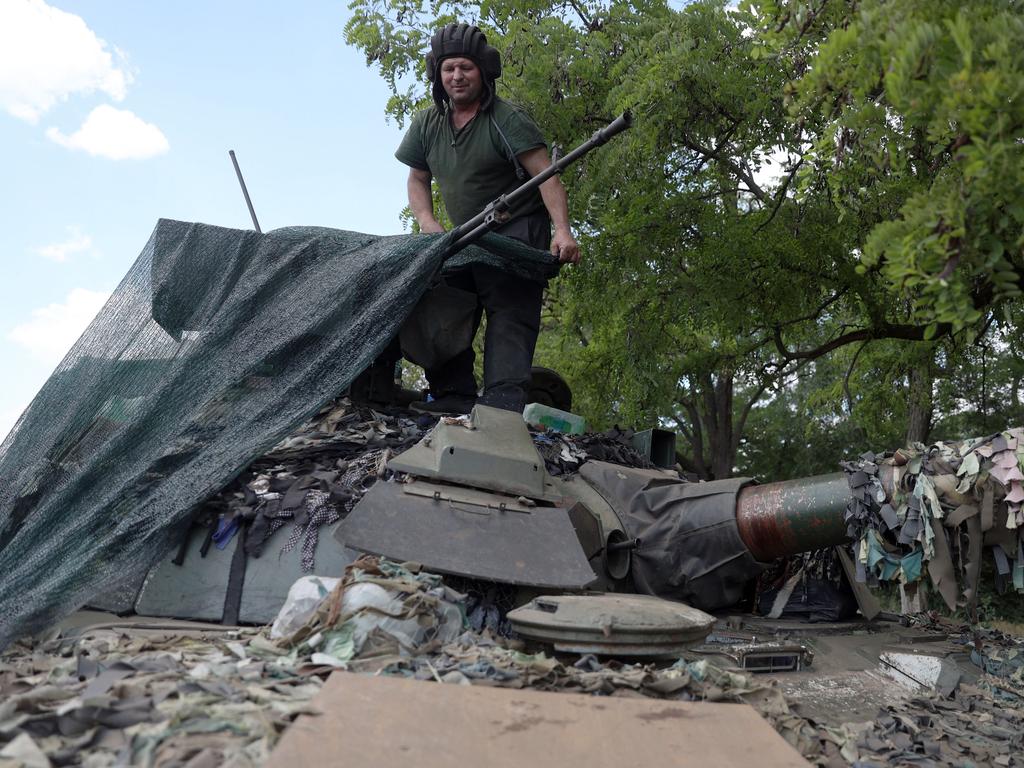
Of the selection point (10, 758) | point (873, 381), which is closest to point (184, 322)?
point (10, 758)

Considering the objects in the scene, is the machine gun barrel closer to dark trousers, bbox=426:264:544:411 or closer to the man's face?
dark trousers, bbox=426:264:544:411

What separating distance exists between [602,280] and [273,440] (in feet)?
18.9

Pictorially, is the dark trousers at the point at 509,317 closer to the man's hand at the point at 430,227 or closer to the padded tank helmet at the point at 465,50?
the man's hand at the point at 430,227

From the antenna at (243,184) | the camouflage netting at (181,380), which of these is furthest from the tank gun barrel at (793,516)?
the antenna at (243,184)

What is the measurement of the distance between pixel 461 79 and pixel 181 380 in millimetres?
2435

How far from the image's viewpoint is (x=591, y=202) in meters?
9.64

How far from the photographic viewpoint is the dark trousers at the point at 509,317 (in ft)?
19.1

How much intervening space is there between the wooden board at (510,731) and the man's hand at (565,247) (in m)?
2.96

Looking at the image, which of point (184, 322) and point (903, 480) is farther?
point (184, 322)

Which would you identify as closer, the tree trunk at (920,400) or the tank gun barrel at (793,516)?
the tank gun barrel at (793,516)

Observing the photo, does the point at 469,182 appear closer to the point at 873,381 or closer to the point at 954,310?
the point at 954,310

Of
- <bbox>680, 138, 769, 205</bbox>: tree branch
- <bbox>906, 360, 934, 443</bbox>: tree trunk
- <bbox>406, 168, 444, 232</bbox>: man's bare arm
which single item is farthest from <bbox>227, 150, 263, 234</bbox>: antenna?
<bbox>906, 360, 934, 443</bbox>: tree trunk

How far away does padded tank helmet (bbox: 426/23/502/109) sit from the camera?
5.85 meters

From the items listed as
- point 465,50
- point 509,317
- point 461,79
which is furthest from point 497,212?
point 465,50
